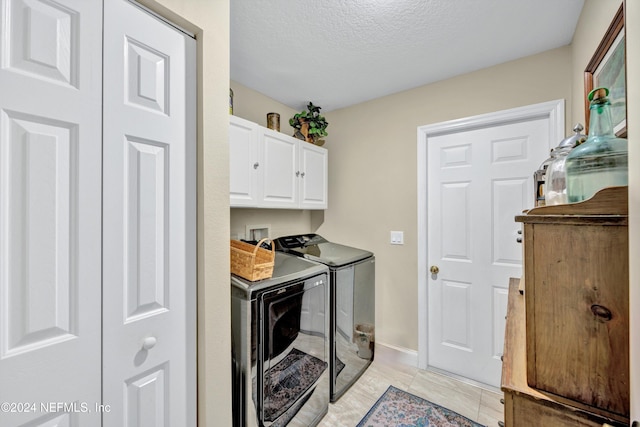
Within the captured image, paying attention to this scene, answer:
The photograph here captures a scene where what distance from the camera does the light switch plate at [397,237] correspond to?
241 centimetres

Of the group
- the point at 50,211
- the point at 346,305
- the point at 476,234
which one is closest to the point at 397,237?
the point at 476,234

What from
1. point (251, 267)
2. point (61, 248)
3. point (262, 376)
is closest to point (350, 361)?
point (262, 376)

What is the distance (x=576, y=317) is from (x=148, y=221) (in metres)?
1.26

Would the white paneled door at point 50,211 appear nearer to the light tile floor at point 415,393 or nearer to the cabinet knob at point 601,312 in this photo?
the cabinet knob at point 601,312

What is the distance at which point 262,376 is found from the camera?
1413 mm

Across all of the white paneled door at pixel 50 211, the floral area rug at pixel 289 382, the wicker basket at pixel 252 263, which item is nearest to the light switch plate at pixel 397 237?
the floral area rug at pixel 289 382

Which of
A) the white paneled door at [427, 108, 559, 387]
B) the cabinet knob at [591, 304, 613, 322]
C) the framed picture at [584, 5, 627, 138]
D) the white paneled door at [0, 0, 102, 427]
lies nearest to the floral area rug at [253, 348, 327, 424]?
the white paneled door at [0, 0, 102, 427]

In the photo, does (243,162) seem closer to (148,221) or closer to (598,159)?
(148,221)

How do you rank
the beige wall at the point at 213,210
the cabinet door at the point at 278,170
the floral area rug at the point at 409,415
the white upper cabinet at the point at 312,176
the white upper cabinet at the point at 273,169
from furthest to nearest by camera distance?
the white upper cabinet at the point at 312,176, the cabinet door at the point at 278,170, the white upper cabinet at the point at 273,169, the floral area rug at the point at 409,415, the beige wall at the point at 213,210

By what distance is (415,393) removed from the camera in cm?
202

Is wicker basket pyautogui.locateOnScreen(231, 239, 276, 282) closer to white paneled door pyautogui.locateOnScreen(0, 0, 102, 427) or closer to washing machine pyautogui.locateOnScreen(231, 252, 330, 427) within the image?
washing machine pyautogui.locateOnScreen(231, 252, 330, 427)

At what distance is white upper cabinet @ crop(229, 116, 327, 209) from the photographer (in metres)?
1.87

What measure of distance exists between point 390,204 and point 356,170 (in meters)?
0.50

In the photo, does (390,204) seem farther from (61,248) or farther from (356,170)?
(61,248)
